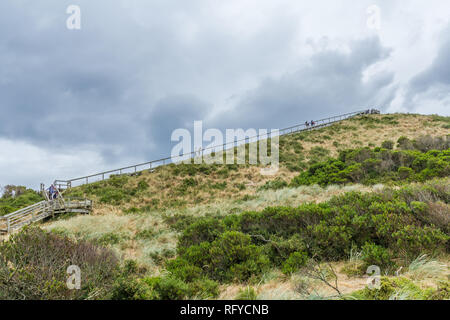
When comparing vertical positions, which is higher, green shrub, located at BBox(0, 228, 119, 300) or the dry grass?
the dry grass

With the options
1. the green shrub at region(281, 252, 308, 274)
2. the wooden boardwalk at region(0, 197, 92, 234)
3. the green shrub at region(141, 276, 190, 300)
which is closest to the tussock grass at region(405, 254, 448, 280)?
the green shrub at region(281, 252, 308, 274)

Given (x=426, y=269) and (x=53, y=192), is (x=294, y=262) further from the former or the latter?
(x=53, y=192)

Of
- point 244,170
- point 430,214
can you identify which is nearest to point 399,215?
point 430,214

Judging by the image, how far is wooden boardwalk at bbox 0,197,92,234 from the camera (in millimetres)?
16016

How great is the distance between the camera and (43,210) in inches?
696

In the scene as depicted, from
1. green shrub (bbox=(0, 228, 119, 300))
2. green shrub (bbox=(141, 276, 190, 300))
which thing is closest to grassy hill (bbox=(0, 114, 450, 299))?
green shrub (bbox=(141, 276, 190, 300))

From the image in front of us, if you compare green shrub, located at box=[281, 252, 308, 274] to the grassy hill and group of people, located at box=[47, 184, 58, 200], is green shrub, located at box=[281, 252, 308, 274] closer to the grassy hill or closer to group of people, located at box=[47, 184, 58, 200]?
the grassy hill

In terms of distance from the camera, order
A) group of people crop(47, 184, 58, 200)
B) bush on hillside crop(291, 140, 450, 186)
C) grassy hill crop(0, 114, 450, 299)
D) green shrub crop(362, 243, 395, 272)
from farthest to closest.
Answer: group of people crop(47, 184, 58, 200) → bush on hillside crop(291, 140, 450, 186) → green shrub crop(362, 243, 395, 272) → grassy hill crop(0, 114, 450, 299)

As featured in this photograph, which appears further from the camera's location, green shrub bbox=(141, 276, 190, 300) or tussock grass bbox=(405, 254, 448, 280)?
tussock grass bbox=(405, 254, 448, 280)

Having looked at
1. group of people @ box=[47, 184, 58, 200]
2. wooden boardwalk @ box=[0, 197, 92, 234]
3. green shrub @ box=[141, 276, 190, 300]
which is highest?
group of people @ box=[47, 184, 58, 200]

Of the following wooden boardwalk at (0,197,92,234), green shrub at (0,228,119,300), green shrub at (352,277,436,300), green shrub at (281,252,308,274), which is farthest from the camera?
wooden boardwalk at (0,197,92,234)

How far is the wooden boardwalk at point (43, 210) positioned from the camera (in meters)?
16.0

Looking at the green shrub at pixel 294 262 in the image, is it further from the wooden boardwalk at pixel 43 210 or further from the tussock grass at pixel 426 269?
the wooden boardwalk at pixel 43 210

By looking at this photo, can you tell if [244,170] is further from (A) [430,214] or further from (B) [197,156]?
(A) [430,214]
